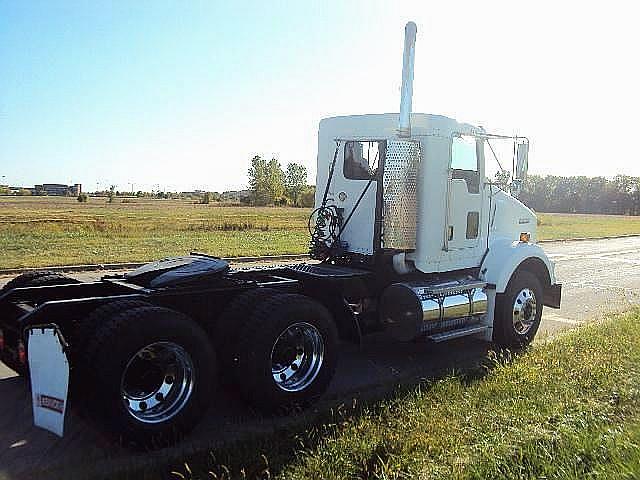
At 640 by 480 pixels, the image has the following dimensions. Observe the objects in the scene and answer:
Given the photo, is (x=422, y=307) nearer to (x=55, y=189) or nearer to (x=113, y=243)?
(x=113, y=243)

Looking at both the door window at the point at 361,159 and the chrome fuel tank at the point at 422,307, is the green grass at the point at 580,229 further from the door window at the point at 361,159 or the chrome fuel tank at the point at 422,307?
the door window at the point at 361,159

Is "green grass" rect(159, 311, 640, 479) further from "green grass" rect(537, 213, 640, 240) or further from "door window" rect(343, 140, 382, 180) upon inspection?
"green grass" rect(537, 213, 640, 240)

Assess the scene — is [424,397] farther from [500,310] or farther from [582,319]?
[582,319]

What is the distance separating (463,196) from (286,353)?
10.4 feet

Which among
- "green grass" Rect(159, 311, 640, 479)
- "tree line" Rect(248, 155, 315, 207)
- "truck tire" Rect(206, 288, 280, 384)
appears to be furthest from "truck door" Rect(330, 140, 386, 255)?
"tree line" Rect(248, 155, 315, 207)

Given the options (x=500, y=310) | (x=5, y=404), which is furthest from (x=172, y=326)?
(x=500, y=310)

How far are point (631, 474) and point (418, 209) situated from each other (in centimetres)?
392

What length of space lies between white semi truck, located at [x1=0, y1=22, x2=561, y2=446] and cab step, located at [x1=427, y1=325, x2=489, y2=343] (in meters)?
0.02

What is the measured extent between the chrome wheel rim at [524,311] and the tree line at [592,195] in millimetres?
86974

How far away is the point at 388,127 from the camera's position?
24.4 feet

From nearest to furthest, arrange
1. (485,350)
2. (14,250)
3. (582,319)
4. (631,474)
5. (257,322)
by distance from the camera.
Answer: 1. (631,474)
2. (257,322)
3. (485,350)
4. (582,319)
5. (14,250)

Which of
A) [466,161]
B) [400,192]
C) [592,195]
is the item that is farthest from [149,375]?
[592,195]

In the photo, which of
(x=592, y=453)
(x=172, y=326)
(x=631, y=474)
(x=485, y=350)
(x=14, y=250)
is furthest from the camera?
(x=14, y=250)

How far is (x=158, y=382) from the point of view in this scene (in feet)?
16.0
